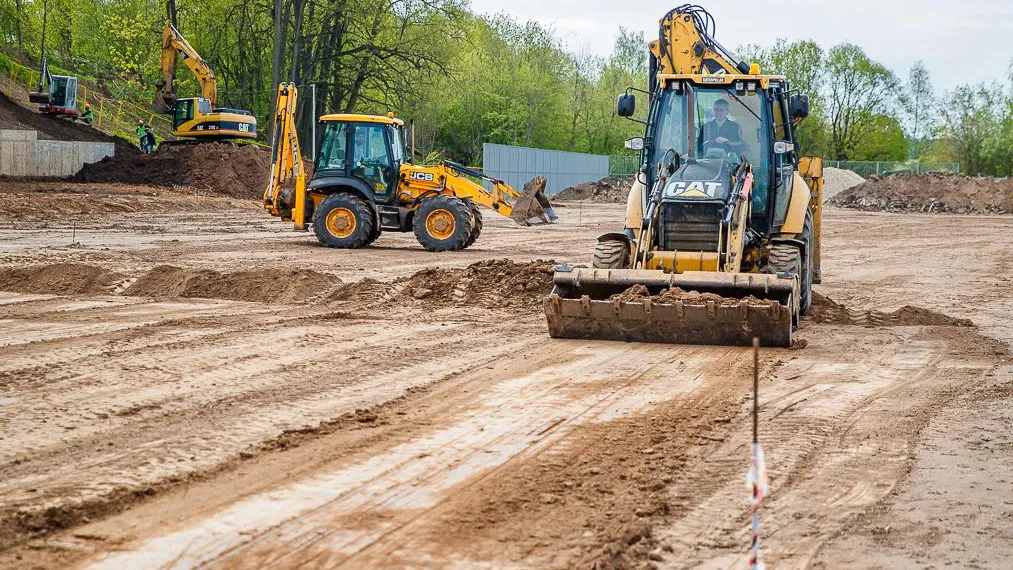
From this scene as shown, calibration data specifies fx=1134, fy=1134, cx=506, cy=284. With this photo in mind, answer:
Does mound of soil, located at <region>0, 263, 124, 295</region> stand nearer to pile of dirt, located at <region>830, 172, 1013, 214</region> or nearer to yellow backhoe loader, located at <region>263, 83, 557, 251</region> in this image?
yellow backhoe loader, located at <region>263, 83, 557, 251</region>

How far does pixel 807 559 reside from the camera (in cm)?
458

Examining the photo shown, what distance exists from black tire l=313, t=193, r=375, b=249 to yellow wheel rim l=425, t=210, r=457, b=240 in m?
1.06

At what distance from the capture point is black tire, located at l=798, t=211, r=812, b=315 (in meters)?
11.4

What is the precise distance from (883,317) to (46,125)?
35.8 metres

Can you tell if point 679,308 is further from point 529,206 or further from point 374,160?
point 529,206

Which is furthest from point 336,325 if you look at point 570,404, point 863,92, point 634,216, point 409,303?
point 863,92


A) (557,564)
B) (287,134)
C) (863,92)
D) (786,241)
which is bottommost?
(557,564)

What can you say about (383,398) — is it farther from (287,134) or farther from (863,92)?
(863,92)

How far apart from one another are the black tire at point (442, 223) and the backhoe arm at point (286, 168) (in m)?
2.21

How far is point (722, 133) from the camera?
11492 millimetres

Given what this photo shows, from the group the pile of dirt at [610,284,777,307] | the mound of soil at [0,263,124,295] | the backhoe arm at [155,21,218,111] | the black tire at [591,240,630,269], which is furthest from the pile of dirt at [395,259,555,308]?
the backhoe arm at [155,21,218,111]

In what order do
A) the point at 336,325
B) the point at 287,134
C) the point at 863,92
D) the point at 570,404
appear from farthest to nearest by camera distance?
the point at 863,92 → the point at 287,134 → the point at 336,325 → the point at 570,404

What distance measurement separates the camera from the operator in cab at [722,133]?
452 inches

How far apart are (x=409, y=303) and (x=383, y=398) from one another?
17.3 feet
